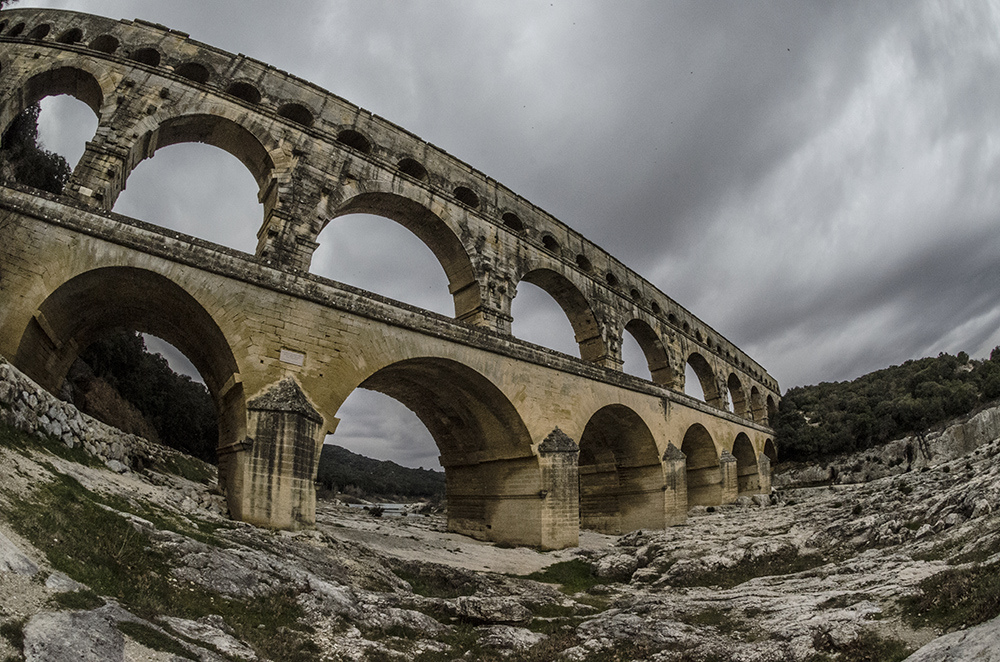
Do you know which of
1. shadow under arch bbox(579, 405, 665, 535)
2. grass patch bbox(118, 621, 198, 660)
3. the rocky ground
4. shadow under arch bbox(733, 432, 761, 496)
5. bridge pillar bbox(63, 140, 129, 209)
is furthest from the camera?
shadow under arch bbox(733, 432, 761, 496)

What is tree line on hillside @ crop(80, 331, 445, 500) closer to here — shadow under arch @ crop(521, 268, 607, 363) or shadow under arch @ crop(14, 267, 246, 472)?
shadow under arch @ crop(14, 267, 246, 472)

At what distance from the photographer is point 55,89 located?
50.1ft

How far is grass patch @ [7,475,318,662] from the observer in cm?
462

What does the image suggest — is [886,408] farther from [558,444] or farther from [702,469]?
[558,444]

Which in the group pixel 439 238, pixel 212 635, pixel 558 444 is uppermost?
pixel 439 238

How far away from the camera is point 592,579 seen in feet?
39.8

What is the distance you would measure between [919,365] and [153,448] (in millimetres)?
56514

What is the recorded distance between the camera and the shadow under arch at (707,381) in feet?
101

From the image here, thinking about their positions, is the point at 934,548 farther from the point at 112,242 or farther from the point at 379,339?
the point at 112,242

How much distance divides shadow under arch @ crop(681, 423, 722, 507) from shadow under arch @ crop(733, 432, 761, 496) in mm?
6615

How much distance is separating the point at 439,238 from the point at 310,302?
297 inches

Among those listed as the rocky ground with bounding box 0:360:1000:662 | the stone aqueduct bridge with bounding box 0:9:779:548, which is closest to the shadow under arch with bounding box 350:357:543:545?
the stone aqueduct bridge with bounding box 0:9:779:548

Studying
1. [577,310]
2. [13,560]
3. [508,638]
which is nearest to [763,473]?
[577,310]

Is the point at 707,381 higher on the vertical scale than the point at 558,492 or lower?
higher
